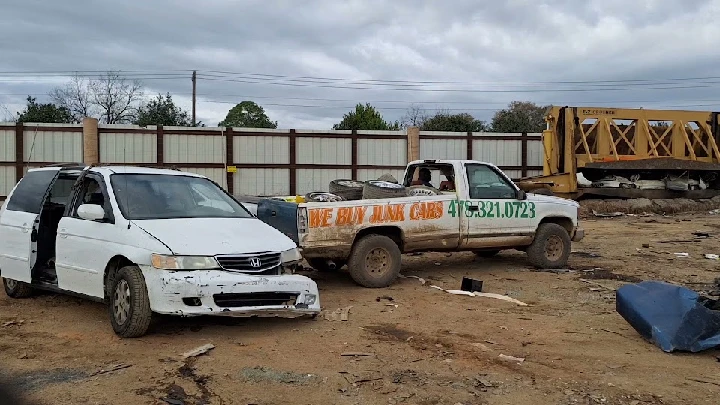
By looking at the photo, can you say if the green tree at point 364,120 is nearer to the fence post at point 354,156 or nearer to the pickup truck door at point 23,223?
the fence post at point 354,156

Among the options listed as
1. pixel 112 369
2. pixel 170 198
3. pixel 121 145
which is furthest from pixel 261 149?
pixel 112 369

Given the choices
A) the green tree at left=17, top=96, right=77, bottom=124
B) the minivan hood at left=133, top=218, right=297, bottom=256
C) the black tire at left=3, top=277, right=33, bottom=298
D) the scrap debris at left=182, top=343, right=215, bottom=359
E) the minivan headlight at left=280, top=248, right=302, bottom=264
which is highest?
the green tree at left=17, top=96, right=77, bottom=124

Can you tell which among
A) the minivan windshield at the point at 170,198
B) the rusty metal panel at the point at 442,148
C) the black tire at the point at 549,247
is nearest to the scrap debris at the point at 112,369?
the minivan windshield at the point at 170,198

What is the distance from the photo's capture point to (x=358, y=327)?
644 cm

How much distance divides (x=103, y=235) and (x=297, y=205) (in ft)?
8.05

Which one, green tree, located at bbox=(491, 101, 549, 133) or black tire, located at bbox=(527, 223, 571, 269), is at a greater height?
green tree, located at bbox=(491, 101, 549, 133)

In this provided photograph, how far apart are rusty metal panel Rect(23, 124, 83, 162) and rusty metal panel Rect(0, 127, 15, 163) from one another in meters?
0.34

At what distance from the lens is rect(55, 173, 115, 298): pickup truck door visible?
6.20 meters

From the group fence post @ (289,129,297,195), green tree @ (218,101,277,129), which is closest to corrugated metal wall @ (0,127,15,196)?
fence post @ (289,129,297,195)

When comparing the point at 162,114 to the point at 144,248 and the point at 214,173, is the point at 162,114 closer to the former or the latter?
the point at 214,173

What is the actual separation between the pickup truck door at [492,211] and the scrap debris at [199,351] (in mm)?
4655

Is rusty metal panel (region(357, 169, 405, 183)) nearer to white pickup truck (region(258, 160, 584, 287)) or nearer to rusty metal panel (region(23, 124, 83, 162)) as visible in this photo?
rusty metal panel (region(23, 124, 83, 162))

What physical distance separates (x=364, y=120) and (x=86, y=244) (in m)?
34.7

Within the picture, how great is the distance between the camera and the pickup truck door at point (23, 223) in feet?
23.4
